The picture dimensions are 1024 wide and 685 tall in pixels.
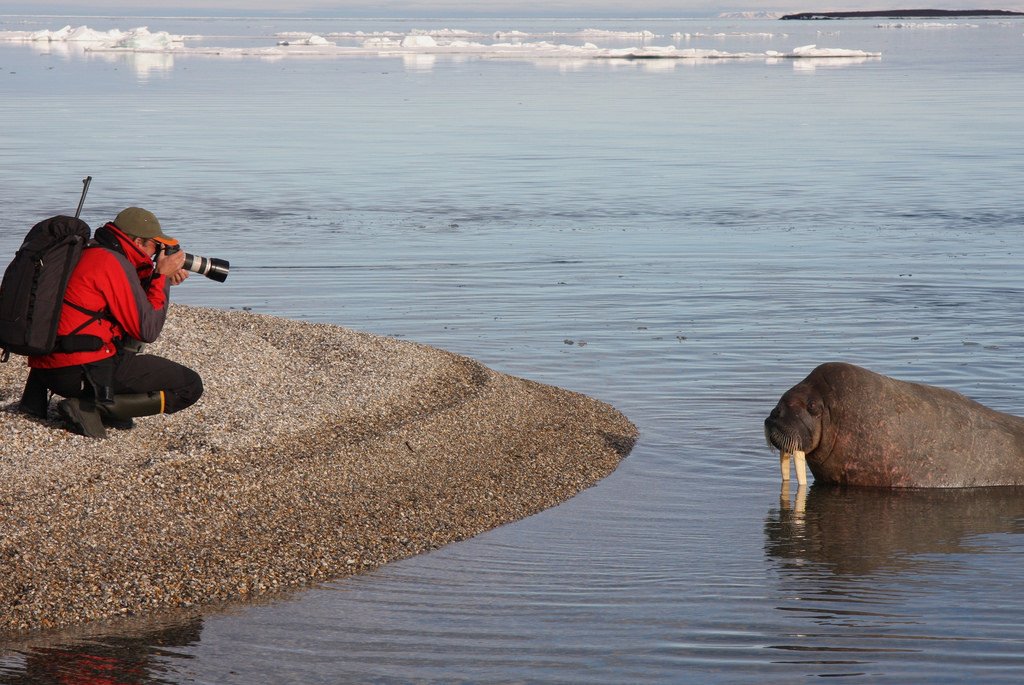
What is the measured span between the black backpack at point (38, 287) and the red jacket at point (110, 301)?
0.48 ft

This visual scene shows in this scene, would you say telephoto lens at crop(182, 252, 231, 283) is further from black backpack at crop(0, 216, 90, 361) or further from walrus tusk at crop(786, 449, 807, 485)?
walrus tusk at crop(786, 449, 807, 485)

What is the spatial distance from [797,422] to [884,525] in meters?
0.86

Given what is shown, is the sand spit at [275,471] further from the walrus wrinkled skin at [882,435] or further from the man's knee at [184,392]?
the walrus wrinkled skin at [882,435]

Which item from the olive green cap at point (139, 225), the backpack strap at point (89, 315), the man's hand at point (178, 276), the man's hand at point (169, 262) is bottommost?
the backpack strap at point (89, 315)

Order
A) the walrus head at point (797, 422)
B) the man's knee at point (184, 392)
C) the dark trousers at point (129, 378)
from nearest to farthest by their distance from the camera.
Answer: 1. the dark trousers at point (129, 378)
2. the man's knee at point (184, 392)
3. the walrus head at point (797, 422)

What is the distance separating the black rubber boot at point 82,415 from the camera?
797 centimetres

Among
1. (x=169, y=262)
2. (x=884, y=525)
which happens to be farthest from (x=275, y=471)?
(x=884, y=525)

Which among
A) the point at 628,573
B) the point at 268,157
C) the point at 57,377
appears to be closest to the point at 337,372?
the point at 57,377

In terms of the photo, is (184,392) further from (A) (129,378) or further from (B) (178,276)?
(B) (178,276)

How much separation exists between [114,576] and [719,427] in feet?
17.2

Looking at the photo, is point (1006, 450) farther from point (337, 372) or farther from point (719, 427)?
point (337, 372)

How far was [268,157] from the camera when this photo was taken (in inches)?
1132

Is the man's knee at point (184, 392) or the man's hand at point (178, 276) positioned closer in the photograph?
the man's hand at point (178, 276)

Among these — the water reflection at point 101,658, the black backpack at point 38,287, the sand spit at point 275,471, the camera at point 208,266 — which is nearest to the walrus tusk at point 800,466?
the sand spit at point 275,471
